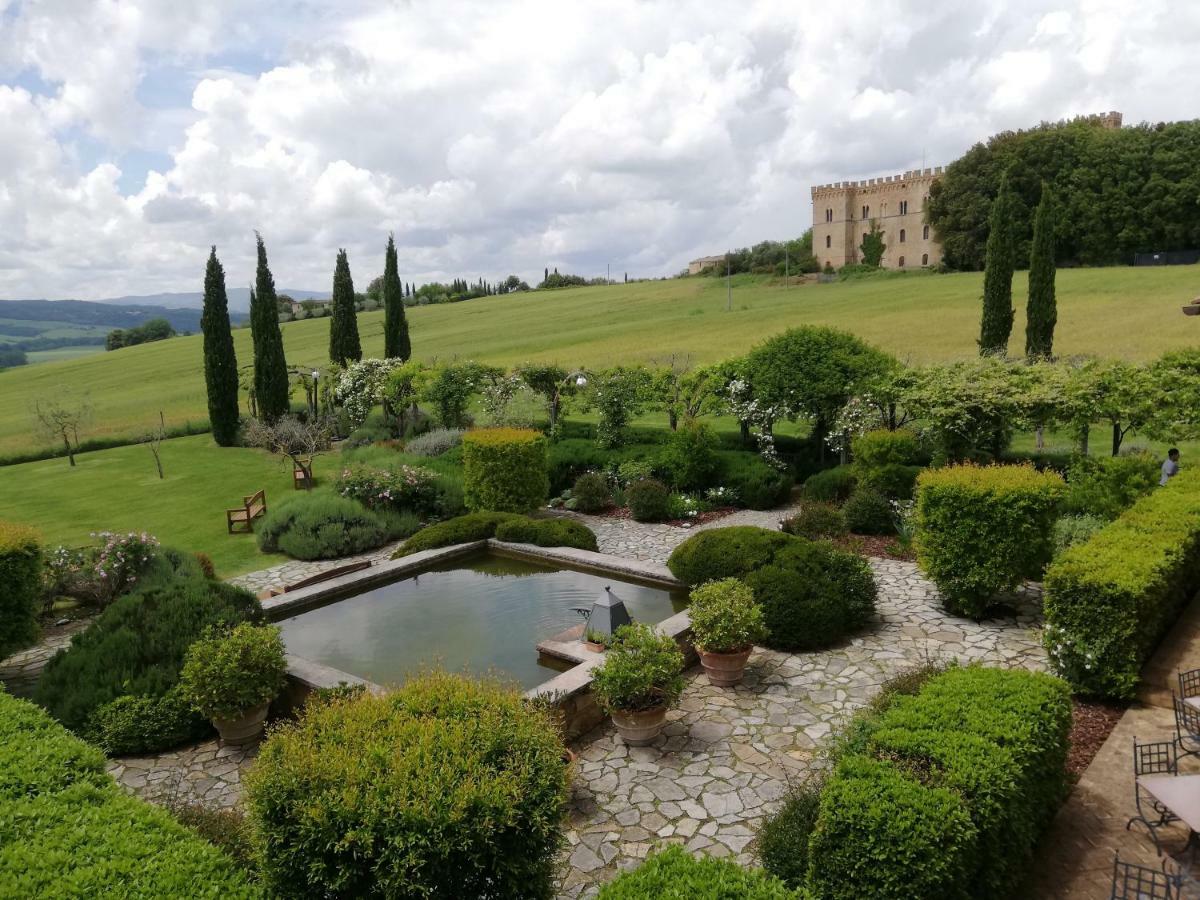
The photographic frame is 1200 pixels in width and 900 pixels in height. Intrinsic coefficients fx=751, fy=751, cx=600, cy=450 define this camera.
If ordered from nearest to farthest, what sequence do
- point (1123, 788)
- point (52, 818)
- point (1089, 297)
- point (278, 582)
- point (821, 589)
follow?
point (52, 818), point (1123, 788), point (821, 589), point (278, 582), point (1089, 297)

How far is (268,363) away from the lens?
28.1 meters

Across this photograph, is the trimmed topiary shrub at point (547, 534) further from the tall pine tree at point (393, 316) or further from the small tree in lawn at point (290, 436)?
the tall pine tree at point (393, 316)

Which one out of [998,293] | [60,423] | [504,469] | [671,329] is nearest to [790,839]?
[504,469]

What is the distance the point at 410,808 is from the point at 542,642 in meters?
5.20

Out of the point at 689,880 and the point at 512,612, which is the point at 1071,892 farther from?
the point at 512,612

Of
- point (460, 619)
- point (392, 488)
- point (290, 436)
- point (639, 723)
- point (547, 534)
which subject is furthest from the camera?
point (290, 436)

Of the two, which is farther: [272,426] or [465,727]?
[272,426]

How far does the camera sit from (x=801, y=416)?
18.2 metres

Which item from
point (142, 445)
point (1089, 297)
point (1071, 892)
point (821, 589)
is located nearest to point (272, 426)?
point (142, 445)

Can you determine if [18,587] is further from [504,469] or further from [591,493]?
[591,493]

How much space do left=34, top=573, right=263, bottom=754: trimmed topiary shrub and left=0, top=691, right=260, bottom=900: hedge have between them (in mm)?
1992

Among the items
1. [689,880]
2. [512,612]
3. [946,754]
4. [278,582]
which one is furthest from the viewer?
[278,582]

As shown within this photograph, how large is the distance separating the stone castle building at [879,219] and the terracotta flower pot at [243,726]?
7353 cm

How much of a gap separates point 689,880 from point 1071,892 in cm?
289
